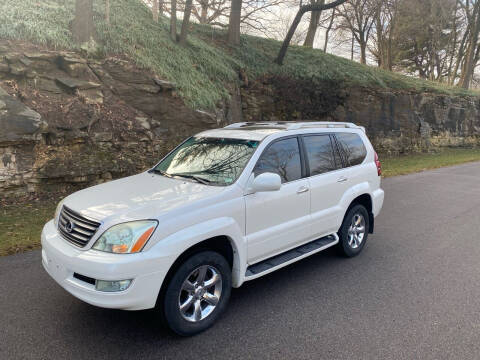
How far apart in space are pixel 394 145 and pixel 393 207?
12.4m

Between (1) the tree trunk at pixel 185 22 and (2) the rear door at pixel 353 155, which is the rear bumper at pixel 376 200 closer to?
(2) the rear door at pixel 353 155

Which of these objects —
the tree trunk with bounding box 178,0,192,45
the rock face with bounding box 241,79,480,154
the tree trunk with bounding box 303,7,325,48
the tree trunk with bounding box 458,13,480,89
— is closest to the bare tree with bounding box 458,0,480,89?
the tree trunk with bounding box 458,13,480,89

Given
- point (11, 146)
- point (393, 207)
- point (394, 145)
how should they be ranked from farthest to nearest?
point (394, 145)
point (393, 207)
point (11, 146)

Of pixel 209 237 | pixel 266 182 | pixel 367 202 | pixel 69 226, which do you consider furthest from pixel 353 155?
pixel 69 226

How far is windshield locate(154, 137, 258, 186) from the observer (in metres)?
3.81

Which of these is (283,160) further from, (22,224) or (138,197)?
(22,224)

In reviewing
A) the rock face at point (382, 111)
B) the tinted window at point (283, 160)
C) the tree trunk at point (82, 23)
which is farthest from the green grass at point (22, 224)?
the rock face at point (382, 111)

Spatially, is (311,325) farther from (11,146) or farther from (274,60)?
(274,60)

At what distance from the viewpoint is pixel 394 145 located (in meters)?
19.1

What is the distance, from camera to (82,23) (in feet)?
31.5

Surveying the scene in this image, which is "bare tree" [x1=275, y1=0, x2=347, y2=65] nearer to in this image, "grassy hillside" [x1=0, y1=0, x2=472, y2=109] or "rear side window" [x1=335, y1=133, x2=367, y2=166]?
"grassy hillside" [x1=0, y1=0, x2=472, y2=109]

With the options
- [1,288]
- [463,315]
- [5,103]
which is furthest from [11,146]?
[463,315]

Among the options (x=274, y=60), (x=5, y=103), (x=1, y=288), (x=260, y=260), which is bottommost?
(x=1, y=288)

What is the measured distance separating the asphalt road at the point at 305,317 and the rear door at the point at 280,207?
578 mm
